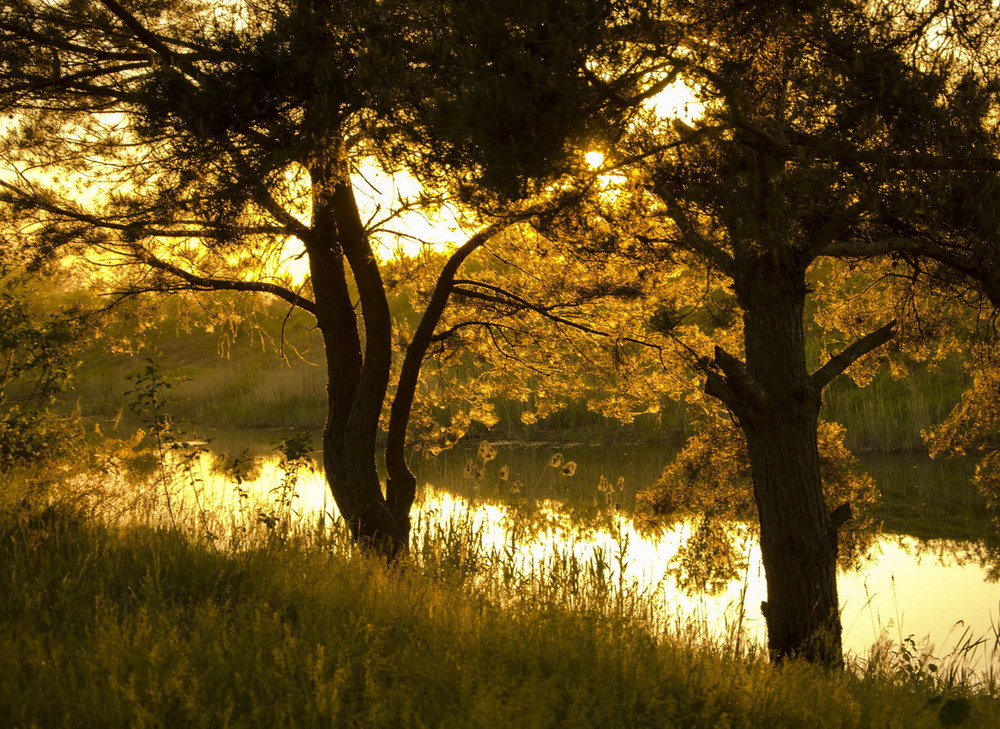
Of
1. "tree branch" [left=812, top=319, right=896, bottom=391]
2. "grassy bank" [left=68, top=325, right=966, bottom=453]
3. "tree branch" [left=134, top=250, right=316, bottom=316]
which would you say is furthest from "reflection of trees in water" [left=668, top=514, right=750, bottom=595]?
"grassy bank" [left=68, top=325, right=966, bottom=453]

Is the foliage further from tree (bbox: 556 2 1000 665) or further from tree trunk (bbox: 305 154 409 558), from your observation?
tree (bbox: 556 2 1000 665)

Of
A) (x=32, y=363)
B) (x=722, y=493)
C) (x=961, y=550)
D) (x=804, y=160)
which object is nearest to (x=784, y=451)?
(x=722, y=493)

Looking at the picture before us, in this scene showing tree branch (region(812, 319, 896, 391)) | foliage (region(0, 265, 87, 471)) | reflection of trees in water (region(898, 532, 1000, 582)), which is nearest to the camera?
tree branch (region(812, 319, 896, 391))

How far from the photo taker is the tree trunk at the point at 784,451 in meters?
8.08

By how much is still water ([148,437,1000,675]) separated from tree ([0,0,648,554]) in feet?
5.16

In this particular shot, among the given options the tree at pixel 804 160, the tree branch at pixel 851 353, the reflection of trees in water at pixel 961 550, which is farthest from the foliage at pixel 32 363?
the reflection of trees in water at pixel 961 550

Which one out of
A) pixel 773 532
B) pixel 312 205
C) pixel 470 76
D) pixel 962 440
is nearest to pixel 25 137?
pixel 312 205

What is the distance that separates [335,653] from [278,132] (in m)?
3.16

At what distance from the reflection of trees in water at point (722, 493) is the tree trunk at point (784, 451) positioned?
1.79m

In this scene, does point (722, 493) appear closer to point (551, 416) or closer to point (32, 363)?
point (32, 363)

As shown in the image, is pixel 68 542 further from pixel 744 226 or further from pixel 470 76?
pixel 744 226

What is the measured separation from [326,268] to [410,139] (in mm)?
3248

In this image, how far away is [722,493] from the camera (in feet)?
34.6

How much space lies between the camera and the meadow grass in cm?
Answer: 356
